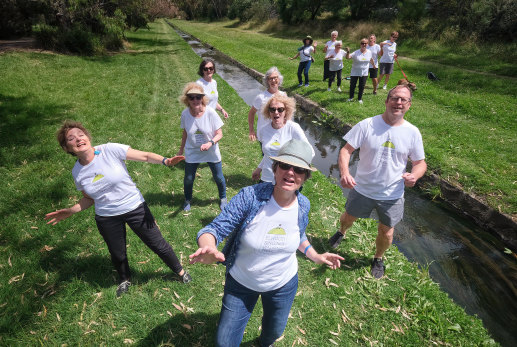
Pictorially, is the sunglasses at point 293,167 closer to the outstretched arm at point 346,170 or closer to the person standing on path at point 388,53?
the outstretched arm at point 346,170

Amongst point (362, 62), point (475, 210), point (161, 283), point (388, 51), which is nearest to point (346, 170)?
point (161, 283)

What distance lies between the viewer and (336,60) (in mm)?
12555

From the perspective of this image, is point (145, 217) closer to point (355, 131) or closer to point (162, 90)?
point (355, 131)

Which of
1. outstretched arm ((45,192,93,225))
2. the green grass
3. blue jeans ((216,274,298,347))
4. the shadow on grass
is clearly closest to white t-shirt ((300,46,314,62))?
the green grass

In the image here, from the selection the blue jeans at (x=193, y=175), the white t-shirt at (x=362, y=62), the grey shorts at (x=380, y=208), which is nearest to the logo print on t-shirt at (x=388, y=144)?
the grey shorts at (x=380, y=208)

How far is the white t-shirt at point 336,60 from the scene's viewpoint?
12.5 m

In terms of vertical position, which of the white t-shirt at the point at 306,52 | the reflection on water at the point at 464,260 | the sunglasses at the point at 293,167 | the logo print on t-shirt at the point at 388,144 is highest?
the white t-shirt at the point at 306,52

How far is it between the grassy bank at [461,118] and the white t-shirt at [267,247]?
584 centimetres

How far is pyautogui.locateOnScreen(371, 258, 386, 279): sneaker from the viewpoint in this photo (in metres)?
4.36

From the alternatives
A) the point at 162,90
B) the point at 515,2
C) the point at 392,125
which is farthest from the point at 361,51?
the point at 515,2

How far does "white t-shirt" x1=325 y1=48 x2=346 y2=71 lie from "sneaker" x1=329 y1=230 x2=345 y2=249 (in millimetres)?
10263

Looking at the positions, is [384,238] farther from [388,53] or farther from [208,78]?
[388,53]

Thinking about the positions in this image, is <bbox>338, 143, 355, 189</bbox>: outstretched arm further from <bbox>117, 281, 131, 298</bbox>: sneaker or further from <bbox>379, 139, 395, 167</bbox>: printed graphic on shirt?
<bbox>117, 281, 131, 298</bbox>: sneaker

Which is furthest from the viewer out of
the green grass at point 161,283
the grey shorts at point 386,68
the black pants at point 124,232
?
the grey shorts at point 386,68
